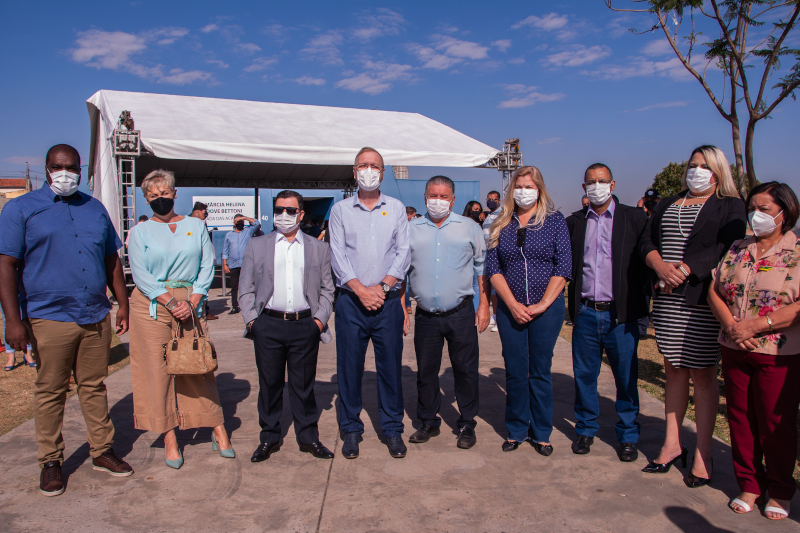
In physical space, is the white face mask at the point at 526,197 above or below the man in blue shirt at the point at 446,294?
above

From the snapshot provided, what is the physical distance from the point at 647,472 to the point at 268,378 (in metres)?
2.60

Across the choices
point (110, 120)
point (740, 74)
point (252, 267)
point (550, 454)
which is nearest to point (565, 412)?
point (550, 454)

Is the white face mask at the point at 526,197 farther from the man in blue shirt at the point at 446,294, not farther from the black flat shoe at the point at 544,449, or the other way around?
the black flat shoe at the point at 544,449

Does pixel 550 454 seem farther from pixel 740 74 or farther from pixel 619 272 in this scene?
pixel 740 74

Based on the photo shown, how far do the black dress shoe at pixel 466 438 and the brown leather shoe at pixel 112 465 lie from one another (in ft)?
7.31

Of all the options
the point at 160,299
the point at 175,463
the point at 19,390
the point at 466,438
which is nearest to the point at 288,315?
the point at 160,299

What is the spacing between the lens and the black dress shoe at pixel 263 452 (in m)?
3.61

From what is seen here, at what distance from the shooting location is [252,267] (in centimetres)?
371

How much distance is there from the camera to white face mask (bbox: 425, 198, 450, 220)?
3.79 m

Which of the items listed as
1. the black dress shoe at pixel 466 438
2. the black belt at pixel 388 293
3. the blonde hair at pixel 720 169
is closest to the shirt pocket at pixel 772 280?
the blonde hair at pixel 720 169

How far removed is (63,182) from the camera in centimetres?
329

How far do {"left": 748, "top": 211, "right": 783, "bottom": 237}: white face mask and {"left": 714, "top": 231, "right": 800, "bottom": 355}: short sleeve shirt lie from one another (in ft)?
0.29

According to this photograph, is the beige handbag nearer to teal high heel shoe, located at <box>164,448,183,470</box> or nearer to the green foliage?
teal high heel shoe, located at <box>164,448,183,470</box>

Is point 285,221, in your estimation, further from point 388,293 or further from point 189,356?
point 189,356
